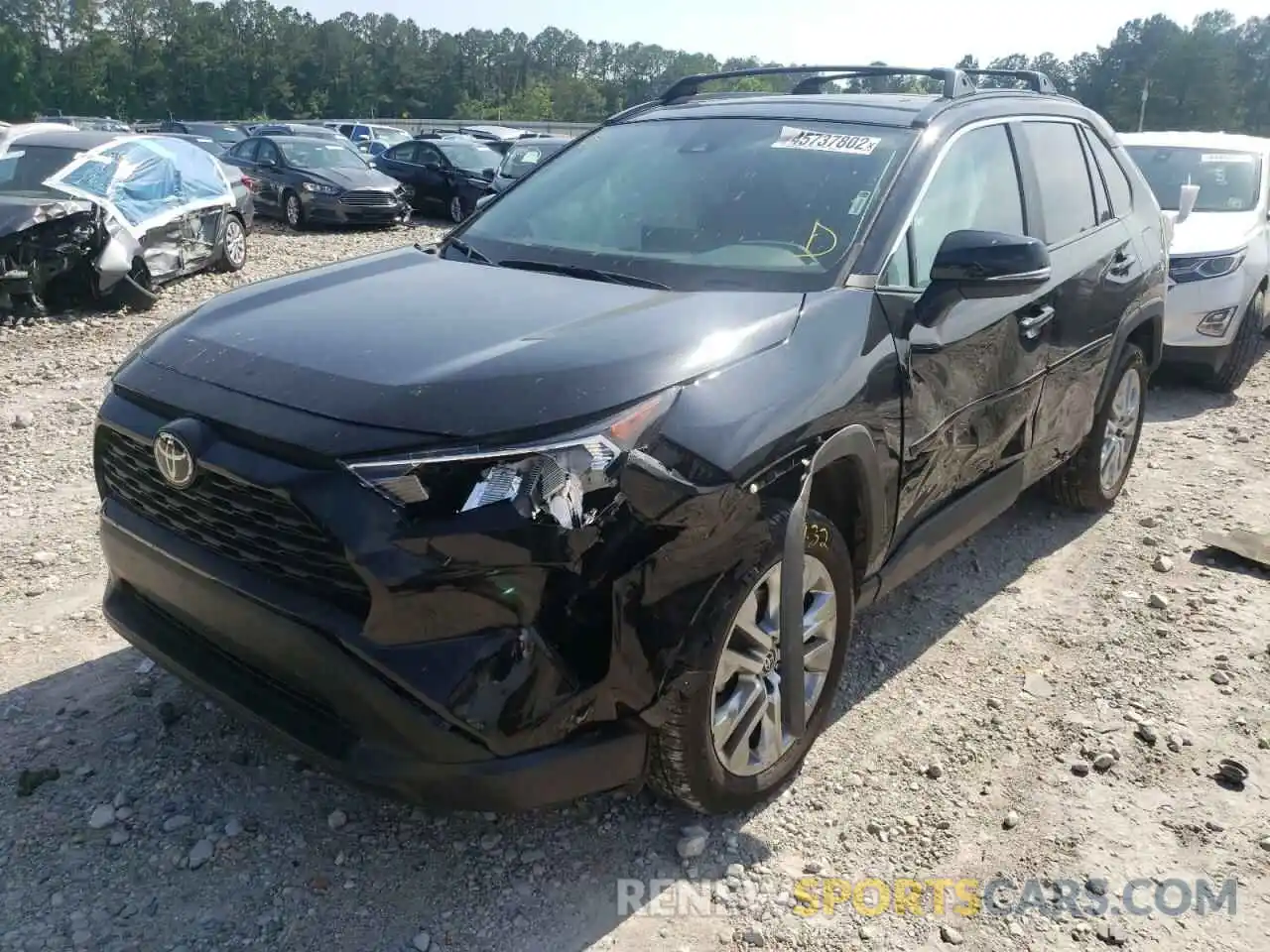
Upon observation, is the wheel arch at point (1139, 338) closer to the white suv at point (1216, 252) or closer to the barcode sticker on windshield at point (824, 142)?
the barcode sticker on windshield at point (824, 142)

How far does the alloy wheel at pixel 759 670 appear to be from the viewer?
261 cm

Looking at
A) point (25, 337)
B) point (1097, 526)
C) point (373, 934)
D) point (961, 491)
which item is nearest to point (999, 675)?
point (961, 491)

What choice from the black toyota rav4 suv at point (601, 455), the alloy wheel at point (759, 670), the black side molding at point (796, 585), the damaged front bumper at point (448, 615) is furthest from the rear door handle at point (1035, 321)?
the damaged front bumper at point (448, 615)

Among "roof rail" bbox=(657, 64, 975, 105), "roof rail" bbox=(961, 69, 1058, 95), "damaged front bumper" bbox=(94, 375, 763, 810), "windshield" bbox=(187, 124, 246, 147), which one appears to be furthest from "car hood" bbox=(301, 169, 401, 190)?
"windshield" bbox=(187, 124, 246, 147)

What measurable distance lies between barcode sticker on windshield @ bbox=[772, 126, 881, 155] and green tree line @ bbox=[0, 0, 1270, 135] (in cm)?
6828

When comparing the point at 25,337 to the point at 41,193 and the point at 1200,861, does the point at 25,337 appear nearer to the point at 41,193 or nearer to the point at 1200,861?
the point at 41,193

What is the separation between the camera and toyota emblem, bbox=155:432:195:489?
241 centimetres

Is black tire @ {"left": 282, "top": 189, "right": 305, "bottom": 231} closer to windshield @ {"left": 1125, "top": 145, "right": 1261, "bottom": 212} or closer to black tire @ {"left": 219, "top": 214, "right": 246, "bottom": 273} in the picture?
black tire @ {"left": 219, "top": 214, "right": 246, "bottom": 273}

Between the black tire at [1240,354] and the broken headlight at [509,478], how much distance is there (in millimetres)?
6670

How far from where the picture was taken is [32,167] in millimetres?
9297

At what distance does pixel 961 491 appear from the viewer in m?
3.64

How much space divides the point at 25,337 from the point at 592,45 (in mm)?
116134

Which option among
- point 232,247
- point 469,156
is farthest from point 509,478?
point 469,156

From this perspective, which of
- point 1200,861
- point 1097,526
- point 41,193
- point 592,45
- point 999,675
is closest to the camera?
point 1200,861
